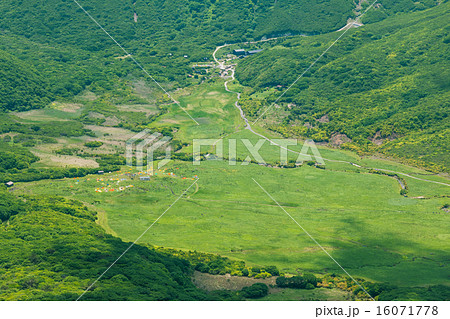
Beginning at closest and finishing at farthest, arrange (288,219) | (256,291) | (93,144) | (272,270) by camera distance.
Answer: (256,291), (272,270), (288,219), (93,144)

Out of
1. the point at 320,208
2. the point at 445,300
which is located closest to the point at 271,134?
the point at 320,208

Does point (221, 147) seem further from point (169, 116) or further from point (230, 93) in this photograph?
point (230, 93)

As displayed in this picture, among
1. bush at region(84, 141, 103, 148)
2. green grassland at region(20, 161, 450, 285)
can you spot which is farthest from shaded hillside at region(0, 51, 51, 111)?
green grassland at region(20, 161, 450, 285)

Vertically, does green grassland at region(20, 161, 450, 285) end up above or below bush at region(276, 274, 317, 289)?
below

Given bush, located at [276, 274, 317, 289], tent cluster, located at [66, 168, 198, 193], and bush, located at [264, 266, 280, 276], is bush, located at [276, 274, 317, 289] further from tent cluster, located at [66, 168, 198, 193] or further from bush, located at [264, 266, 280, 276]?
tent cluster, located at [66, 168, 198, 193]

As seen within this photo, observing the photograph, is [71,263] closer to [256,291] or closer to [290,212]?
[256,291]

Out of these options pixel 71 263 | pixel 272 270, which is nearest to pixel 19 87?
pixel 71 263
